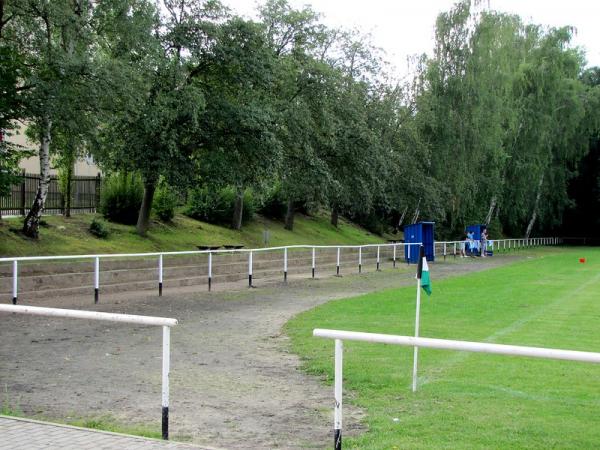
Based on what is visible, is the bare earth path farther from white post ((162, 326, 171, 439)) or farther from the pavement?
the pavement

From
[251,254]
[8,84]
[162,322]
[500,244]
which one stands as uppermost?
[8,84]

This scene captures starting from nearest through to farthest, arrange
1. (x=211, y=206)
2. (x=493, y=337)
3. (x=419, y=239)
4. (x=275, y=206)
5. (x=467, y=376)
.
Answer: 1. (x=467, y=376)
2. (x=493, y=337)
3. (x=419, y=239)
4. (x=211, y=206)
5. (x=275, y=206)

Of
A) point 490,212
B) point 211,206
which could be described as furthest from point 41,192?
point 490,212

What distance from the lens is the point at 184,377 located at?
8070 mm

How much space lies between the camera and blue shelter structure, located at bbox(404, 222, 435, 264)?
31.9m

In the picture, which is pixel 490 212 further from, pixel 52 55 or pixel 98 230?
pixel 52 55

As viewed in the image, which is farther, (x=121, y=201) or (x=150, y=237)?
(x=121, y=201)

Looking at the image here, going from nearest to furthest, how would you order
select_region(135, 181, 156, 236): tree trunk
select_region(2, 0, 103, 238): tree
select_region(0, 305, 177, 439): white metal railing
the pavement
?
the pavement, select_region(0, 305, 177, 439): white metal railing, select_region(2, 0, 103, 238): tree, select_region(135, 181, 156, 236): tree trunk

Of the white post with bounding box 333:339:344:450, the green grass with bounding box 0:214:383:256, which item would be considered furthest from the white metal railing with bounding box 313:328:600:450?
the green grass with bounding box 0:214:383:256

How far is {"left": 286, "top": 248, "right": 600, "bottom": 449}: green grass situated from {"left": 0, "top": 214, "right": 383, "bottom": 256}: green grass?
9.74m

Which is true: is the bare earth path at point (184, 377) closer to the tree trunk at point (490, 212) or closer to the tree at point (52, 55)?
the tree at point (52, 55)

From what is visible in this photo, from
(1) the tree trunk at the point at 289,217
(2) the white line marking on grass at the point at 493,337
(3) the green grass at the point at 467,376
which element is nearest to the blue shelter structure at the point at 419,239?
(1) the tree trunk at the point at 289,217

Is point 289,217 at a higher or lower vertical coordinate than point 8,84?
lower

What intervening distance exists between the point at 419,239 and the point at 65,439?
92.7 ft
